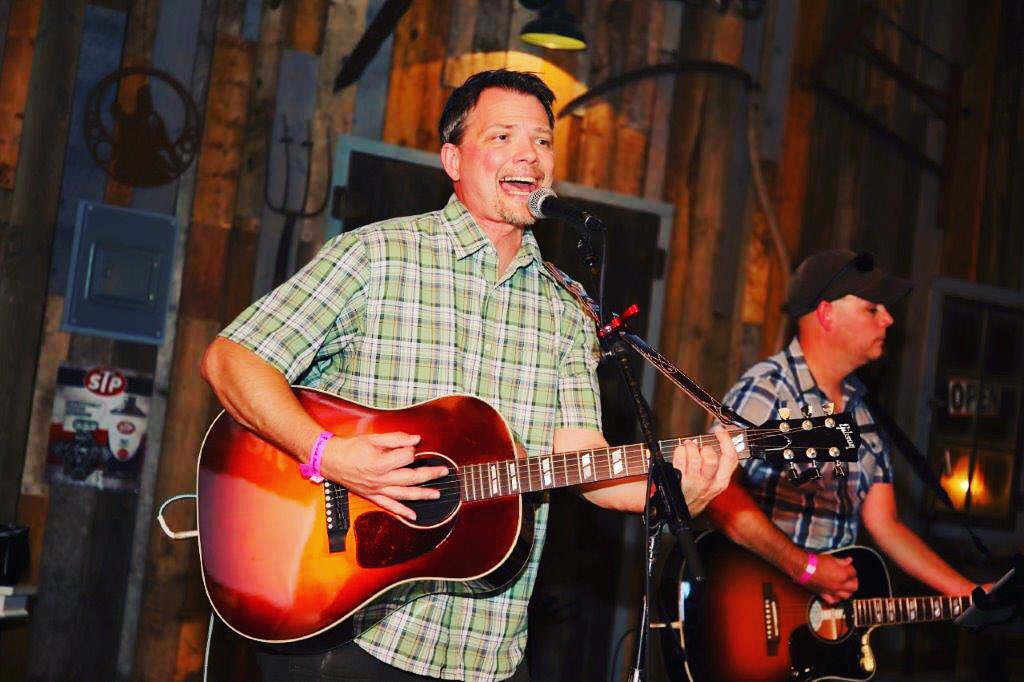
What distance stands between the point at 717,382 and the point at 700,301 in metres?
0.43

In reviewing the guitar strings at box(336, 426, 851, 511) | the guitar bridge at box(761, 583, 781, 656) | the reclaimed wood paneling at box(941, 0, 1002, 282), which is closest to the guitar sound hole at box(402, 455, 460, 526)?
the guitar strings at box(336, 426, 851, 511)

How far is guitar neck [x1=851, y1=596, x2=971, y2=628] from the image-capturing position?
4004 millimetres

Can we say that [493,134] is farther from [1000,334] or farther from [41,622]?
[1000,334]

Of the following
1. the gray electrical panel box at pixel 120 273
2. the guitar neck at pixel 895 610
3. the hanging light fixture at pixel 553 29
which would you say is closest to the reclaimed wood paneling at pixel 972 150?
the hanging light fixture at pixel 553 29

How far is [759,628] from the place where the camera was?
387 centimetres

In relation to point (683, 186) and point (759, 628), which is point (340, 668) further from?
point (683, 186)

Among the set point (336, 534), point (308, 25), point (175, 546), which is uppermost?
point (308, 25)

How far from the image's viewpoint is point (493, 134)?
114 inches

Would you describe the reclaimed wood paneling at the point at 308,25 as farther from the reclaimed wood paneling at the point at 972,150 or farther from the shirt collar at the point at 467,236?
the reclaimed wood paneling at the point at 972,150

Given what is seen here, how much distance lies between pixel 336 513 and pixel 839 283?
2.41 metres

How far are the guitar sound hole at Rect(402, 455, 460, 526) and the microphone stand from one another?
49 cm

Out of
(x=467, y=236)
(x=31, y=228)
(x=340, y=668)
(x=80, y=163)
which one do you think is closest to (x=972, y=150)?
(x=467, y=236)

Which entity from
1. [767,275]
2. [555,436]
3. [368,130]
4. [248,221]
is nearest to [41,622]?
[248,221]

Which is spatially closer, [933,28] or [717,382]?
[717,382]
